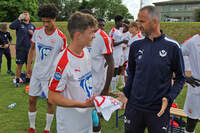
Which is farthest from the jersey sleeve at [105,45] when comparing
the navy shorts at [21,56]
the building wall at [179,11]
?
the building wall at [179,11]

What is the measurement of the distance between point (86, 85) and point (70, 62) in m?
0.36

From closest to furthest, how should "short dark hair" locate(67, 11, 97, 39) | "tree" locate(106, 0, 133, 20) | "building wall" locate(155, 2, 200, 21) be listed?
"short dark hair" locate(67, 11, 97, 39)
"building wall" locate(155, 2, 200, 21)
"tree" locate(106, 0, 133, 20)

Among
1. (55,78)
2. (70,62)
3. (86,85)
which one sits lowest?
(86,85)

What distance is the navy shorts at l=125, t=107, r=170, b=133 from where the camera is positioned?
8.14 ft

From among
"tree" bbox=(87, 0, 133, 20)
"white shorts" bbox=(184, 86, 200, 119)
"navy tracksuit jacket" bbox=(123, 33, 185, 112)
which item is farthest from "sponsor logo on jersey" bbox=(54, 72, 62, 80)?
"tree" bbox=(87, 0, 133, 20)

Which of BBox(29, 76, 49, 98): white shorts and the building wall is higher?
the building wall

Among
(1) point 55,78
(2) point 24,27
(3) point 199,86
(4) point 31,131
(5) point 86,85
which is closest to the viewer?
→ (1) point 55,78

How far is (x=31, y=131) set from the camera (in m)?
4.15

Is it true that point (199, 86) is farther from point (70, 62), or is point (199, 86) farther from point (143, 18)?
point (70, 62)

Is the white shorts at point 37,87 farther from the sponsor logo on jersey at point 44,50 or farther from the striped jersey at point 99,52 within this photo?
the striped jersey at point 99,52

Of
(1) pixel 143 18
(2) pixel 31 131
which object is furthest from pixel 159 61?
(2) pixel 31 131

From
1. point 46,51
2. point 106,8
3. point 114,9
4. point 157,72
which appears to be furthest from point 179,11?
point 157,72

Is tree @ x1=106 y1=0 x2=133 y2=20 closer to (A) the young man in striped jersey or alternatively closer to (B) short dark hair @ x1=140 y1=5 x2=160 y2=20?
(B) short dark hair @ x1=140 y1=5 x2=160 y2=20

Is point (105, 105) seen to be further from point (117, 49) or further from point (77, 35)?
point (117, 49)
